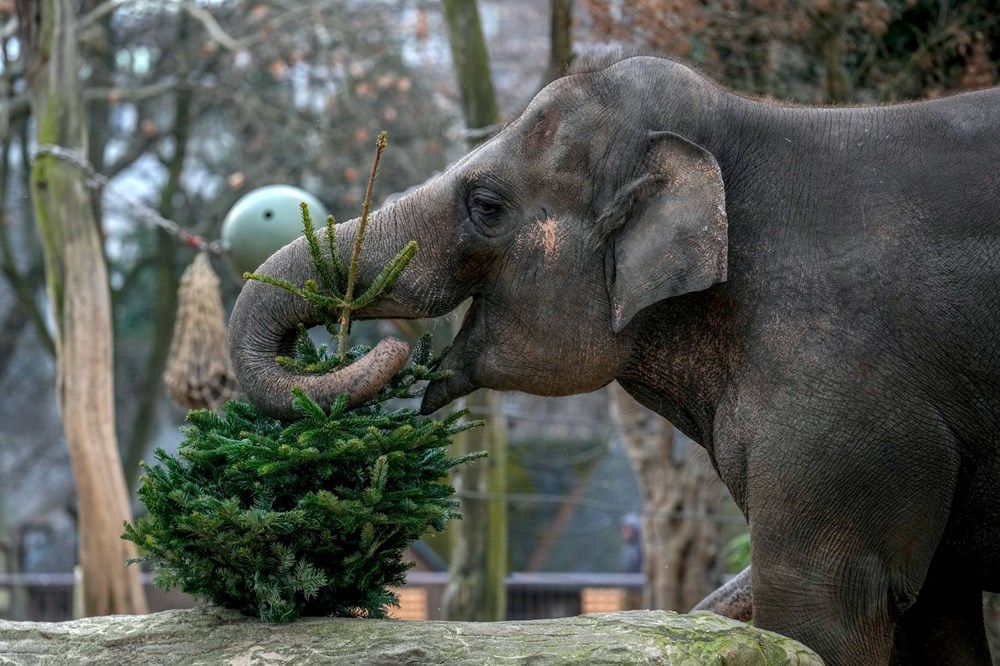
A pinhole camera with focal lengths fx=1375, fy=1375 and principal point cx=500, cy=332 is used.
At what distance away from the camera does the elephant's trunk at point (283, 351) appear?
12.6ft

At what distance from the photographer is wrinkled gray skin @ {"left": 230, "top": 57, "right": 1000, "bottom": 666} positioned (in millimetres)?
3715

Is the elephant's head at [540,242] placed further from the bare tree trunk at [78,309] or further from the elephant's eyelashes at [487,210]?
the bare tree trunk at [78,309]

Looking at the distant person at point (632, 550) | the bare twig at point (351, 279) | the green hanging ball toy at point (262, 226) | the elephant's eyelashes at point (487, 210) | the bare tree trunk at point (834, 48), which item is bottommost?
the distant person at point (632, 550)

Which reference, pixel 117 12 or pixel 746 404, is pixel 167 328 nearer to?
pixel 117 12

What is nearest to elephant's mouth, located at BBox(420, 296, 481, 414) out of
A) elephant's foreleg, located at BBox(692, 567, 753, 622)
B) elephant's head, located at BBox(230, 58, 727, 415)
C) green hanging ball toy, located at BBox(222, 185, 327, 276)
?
elephant's head, located at BBox(230, 58, 727, 415)

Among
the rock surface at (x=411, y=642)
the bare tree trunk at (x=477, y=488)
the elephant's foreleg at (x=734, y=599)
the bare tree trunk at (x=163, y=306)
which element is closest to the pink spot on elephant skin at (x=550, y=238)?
the rock surface at (x=411, y=642)

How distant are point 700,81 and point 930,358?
44.1 inches

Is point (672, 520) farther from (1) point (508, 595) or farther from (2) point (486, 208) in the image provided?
(2) point (486, 208)

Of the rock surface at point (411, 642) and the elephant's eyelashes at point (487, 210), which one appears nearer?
the rock surface at point (411, 642)

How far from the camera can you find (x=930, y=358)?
374cm

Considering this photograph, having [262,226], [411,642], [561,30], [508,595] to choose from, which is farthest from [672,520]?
[411,642]

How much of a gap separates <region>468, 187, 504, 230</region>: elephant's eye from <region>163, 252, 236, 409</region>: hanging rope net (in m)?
3.81

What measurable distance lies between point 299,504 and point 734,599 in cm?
192

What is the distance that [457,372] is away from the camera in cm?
423
